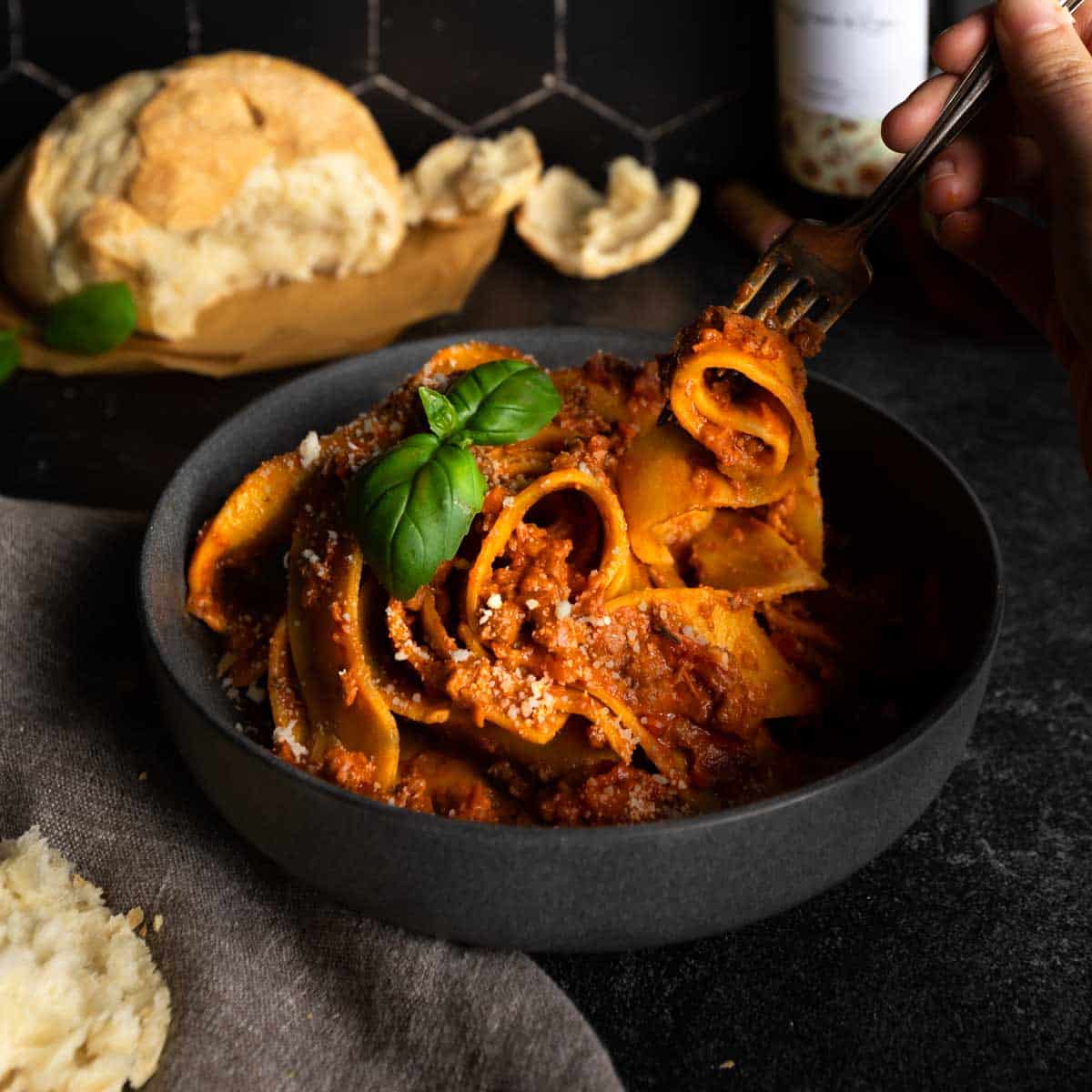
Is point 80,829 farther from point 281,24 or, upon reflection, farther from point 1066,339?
point 281,24

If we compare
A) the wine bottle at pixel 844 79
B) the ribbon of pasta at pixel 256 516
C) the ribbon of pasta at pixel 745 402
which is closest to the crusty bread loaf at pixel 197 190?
the wine bottle at pixel 844 79

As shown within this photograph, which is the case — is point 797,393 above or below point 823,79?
above

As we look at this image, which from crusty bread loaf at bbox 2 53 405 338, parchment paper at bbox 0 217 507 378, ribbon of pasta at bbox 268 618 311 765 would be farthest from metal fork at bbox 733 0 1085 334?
crusty bread loaf at bbox 2 53 405 338

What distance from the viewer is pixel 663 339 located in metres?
2.38

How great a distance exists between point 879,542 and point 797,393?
1.74 feet

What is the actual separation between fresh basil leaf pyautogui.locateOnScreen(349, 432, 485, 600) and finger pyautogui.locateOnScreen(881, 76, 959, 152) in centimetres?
96

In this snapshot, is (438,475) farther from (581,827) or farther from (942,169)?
(942,169)

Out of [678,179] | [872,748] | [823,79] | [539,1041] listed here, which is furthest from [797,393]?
[678,179]

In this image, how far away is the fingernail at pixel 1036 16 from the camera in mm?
1929

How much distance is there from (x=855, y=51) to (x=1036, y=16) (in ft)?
4.93

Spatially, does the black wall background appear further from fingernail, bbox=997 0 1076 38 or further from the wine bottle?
fingernail, bbox=997 0 1076 38

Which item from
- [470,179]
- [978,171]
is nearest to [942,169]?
[978,171]

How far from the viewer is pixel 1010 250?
8.29 feet

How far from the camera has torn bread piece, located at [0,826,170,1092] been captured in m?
1.62
